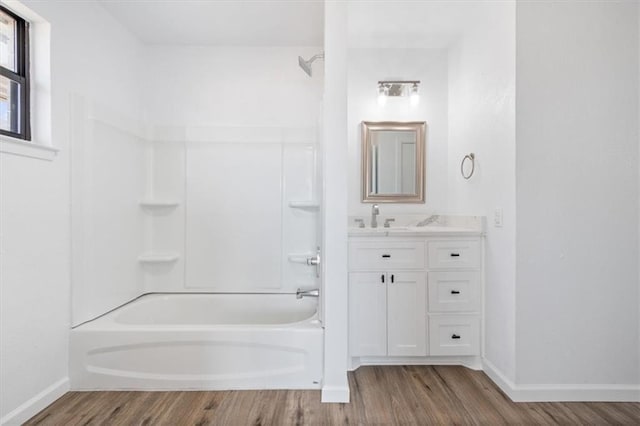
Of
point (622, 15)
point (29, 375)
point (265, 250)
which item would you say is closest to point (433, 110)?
point (622, 15)

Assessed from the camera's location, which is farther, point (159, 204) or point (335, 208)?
point (159, 204)

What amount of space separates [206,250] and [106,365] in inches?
43.0

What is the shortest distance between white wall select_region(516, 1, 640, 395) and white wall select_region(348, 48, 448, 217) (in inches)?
41.2

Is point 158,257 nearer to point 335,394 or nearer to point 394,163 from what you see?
point 335,394

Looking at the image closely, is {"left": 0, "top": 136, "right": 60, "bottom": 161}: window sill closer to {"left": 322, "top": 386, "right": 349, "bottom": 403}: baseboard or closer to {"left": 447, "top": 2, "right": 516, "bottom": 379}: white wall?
{"left": 322, "top": 386, "right": 349, "bottom": 403}: baseboard

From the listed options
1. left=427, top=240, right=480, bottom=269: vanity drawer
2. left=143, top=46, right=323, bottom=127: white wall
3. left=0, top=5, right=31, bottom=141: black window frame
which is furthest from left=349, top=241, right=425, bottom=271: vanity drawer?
left=0, top=5, right=31, bottom=141: black window frame

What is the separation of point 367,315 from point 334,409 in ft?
2.23

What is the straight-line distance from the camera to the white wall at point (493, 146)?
2016mm

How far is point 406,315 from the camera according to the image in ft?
7.70

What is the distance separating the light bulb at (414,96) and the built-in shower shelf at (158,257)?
2507 mm

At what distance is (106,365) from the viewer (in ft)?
6.65

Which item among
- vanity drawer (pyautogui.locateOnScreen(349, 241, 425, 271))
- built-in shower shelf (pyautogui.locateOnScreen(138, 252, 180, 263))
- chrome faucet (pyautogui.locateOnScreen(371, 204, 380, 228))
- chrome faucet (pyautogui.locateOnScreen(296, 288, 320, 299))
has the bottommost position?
chrome faucet (pyautogui.locateOnScreen(296, 288, 320, 299))

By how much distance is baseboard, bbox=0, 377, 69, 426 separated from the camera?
165cm

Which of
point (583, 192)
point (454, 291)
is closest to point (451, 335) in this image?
point (454, 291)
